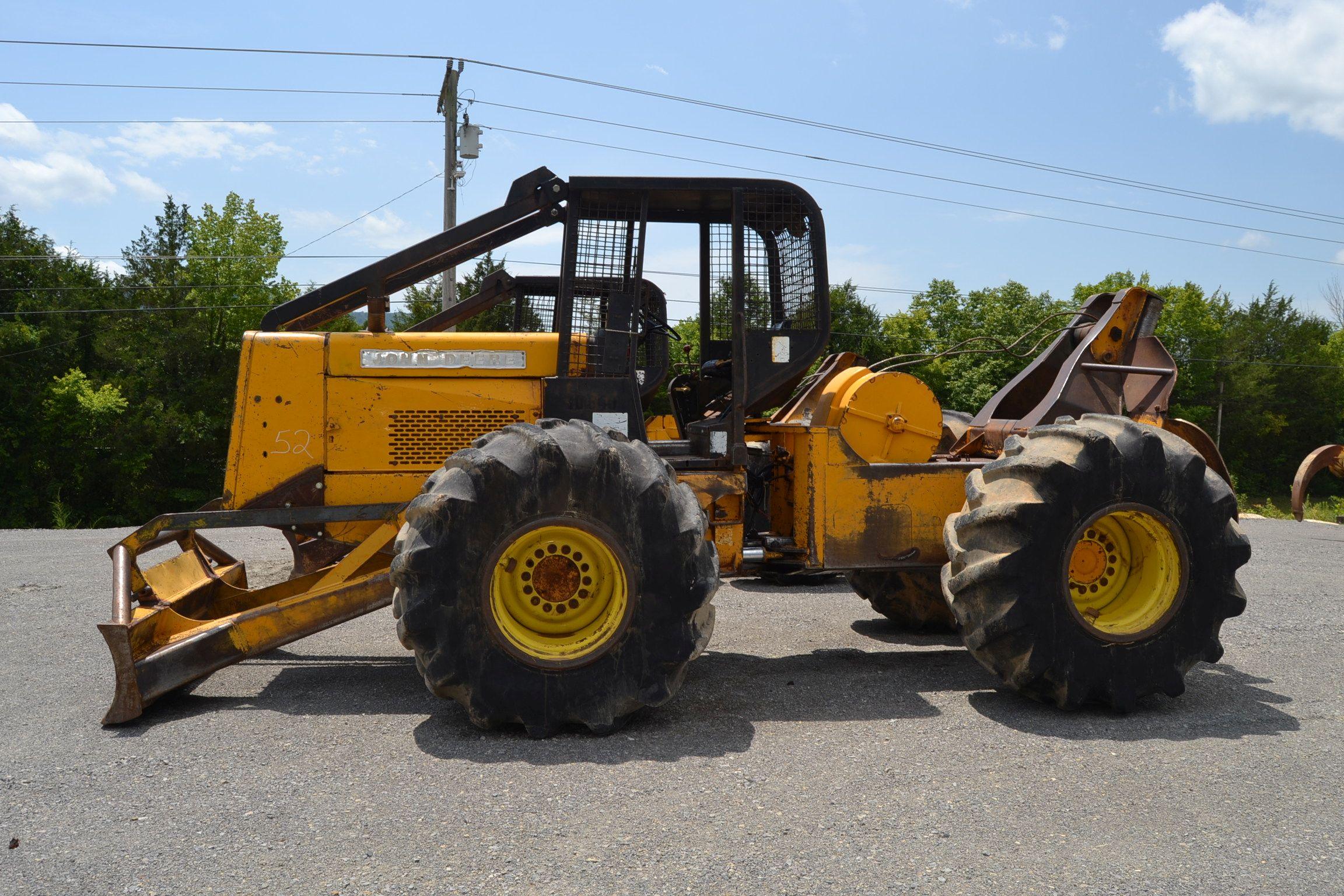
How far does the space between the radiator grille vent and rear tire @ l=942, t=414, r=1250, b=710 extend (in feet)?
9.50

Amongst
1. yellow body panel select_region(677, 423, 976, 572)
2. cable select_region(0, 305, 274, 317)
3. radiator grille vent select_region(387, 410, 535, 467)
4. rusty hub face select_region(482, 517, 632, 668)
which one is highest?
cable select_region(0, 305, 274, 317)

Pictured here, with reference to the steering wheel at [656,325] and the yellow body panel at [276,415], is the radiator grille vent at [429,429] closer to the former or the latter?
the yellow body panel at [276,415]

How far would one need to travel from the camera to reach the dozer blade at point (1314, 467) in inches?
544

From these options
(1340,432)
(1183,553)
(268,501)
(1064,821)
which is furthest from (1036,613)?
(1340,432)

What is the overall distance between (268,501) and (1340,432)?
66.9 m

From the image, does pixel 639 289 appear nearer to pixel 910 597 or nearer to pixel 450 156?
pixel 910 597

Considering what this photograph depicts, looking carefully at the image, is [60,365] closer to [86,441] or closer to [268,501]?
[86,441]

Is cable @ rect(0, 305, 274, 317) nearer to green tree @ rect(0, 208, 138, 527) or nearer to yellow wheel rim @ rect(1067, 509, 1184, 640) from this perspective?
green tree @ rect(0, 208, 138, 527)

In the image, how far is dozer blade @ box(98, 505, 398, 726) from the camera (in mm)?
5273

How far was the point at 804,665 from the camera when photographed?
6.79 meters

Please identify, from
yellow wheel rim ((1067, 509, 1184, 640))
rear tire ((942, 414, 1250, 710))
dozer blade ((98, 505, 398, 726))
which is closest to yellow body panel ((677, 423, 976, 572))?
rear tire ((942, 414, 1250, 710))

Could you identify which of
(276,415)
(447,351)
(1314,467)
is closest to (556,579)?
A: (447,351)

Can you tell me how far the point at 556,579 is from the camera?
17.5 ft

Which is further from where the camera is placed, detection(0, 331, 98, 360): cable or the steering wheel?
detection(0, 331, 98, 360): cable
